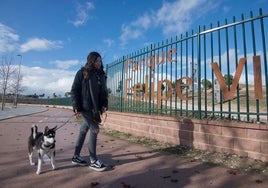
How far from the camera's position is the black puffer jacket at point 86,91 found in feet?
17.6

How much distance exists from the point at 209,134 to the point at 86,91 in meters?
2.79

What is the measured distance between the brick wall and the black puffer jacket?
2.37 m

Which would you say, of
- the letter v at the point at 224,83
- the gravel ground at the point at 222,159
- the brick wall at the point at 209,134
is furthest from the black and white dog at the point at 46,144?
the letter v at the point at 224,83

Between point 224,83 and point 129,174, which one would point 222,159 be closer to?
point 224,83

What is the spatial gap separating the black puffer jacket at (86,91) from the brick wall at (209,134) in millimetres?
2374

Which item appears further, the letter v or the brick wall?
the letter v

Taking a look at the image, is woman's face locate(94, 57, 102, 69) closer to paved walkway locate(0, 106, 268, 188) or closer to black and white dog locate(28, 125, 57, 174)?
black and white dog locate(28, 125, 57, 174)

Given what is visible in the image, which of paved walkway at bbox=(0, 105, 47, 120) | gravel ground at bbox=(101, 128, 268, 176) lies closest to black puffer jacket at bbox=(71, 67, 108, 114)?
gravel ground at bbox=(101, 128, 268, 176)

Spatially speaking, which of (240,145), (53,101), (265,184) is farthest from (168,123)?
(53,101)

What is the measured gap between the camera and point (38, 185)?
434cm

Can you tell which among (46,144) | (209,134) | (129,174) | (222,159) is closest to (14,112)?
(46,144)

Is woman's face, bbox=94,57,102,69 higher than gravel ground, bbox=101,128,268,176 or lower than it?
higher

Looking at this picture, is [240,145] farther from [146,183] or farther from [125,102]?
[125,102]

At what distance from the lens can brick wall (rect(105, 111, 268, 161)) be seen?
17.4ft
